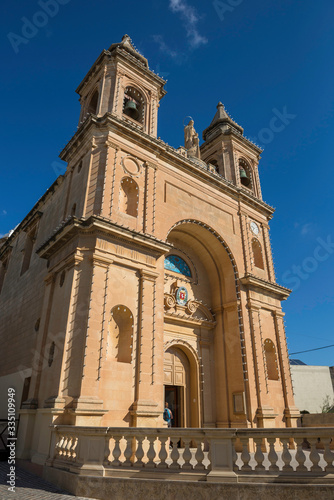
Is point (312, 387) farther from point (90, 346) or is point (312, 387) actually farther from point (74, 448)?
point (74, 448)

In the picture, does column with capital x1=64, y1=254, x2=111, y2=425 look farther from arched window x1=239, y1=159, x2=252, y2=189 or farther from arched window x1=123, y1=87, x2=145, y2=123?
arched window x1=239, y1=159, x2=252, y2=189

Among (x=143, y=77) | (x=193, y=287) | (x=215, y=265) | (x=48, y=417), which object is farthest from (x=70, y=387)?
(x=143, y=77)

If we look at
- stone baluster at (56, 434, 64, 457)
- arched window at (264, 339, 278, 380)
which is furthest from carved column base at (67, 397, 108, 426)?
arched window at (264, 339, 278, 380)

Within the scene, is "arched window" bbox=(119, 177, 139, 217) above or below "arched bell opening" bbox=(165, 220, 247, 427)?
above

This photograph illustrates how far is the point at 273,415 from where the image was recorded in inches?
579

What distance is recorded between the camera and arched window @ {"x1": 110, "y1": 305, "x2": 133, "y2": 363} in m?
11.4

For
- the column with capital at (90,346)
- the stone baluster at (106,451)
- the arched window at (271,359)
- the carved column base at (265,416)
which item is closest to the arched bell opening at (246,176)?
the arched window at (271,359)

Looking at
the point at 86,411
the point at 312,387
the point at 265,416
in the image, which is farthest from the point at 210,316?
the point at 312,387

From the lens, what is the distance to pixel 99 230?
11.7 m

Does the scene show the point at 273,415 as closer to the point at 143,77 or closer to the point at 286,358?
the point at 286,358

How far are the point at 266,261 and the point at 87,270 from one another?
38.1 ft

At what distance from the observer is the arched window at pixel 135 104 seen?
1702cm

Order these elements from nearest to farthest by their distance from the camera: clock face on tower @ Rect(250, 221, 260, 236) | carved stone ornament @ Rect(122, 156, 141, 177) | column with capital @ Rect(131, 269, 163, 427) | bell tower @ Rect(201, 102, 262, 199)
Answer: column with capital @ Rect(131, 269, 163, 427)
carved stone ornament @ Rect(122, 156, 141, 177)
clock face on tower @ Rect(250, 221, 260, 236)
bell tower @ Rect(201, 102, 262, 199)

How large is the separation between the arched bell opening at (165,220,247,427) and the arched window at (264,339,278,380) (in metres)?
2.37
